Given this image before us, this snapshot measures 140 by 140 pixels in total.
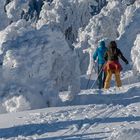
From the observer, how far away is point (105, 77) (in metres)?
17.1

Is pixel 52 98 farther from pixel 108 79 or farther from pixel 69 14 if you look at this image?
pixel 69 14

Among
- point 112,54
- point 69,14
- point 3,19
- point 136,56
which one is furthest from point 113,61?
point 3,19

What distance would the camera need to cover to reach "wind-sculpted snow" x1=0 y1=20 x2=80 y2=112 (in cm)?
1322

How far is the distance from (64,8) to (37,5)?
56.5 ft

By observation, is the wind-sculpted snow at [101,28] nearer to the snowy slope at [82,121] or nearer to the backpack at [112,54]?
the backpack at [112,54]

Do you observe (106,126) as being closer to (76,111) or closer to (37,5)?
(76,111)

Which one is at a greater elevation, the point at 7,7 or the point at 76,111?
the point at 7,7

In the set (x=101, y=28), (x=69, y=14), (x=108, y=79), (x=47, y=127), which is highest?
(x=69, y=14)

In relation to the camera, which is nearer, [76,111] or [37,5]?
[76,111]

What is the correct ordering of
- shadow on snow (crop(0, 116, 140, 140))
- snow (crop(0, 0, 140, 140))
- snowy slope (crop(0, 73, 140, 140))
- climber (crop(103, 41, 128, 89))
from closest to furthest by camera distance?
snowy slope (crop(0, 73, 140, 140))
snow (crop(0, 0, 140, 140))
shadow on snow (crop(0, 116, 140, 140))
climber (crop(103, 41, 128, 89))

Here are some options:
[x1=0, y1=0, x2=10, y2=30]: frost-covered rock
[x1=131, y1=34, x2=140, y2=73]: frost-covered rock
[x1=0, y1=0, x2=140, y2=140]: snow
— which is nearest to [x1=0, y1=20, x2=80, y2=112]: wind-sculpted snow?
[x1=0, y1=0, x2=140, y2=140]: snow

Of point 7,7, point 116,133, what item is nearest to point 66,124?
point 116,133

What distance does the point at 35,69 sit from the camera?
552 inches

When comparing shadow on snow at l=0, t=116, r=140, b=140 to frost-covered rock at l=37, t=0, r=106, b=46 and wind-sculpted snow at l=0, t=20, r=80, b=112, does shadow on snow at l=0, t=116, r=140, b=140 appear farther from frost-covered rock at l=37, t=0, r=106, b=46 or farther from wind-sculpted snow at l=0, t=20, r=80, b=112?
frost-covered rock at l=37, t=0, r=106, b=46
